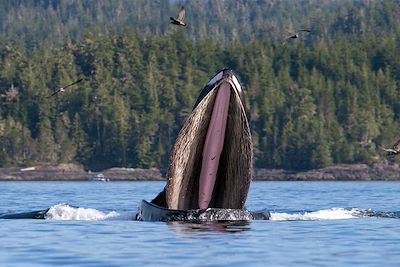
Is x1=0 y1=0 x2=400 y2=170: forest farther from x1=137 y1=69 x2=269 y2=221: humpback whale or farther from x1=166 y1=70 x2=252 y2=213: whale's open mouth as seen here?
x1=166 y1=70 x2=252 y2=213: whale's open mouth

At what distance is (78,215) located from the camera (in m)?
31.4

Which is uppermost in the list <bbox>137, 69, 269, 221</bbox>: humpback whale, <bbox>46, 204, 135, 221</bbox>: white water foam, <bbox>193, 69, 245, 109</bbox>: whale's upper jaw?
<bbox>193, 69, 245, 109</bbox>: whale's upper jaw

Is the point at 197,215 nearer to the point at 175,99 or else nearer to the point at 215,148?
the point at 215,148

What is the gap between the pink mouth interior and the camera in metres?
25.7

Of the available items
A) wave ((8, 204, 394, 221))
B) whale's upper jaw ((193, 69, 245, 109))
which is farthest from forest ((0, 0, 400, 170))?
whale's upper jaw ((193, 69, 245, 109))

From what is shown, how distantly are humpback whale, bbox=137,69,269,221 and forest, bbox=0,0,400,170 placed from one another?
119811 millimetres

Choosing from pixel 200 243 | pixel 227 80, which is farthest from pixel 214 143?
pixel 200 243

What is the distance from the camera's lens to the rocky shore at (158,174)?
→ 140250 mm

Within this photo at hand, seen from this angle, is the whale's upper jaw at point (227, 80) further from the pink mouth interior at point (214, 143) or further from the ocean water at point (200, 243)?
the ocean water at point (200, 243)

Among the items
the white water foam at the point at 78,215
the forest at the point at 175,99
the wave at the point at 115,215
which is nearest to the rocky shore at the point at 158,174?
the forest at the point at 175,99

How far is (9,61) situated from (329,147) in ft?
144

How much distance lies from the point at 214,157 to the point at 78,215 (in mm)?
6472

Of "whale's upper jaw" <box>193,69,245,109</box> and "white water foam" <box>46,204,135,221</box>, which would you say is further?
"white water foam" <box>46,204,135,221</box>

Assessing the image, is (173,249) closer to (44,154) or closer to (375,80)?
(44,154)
